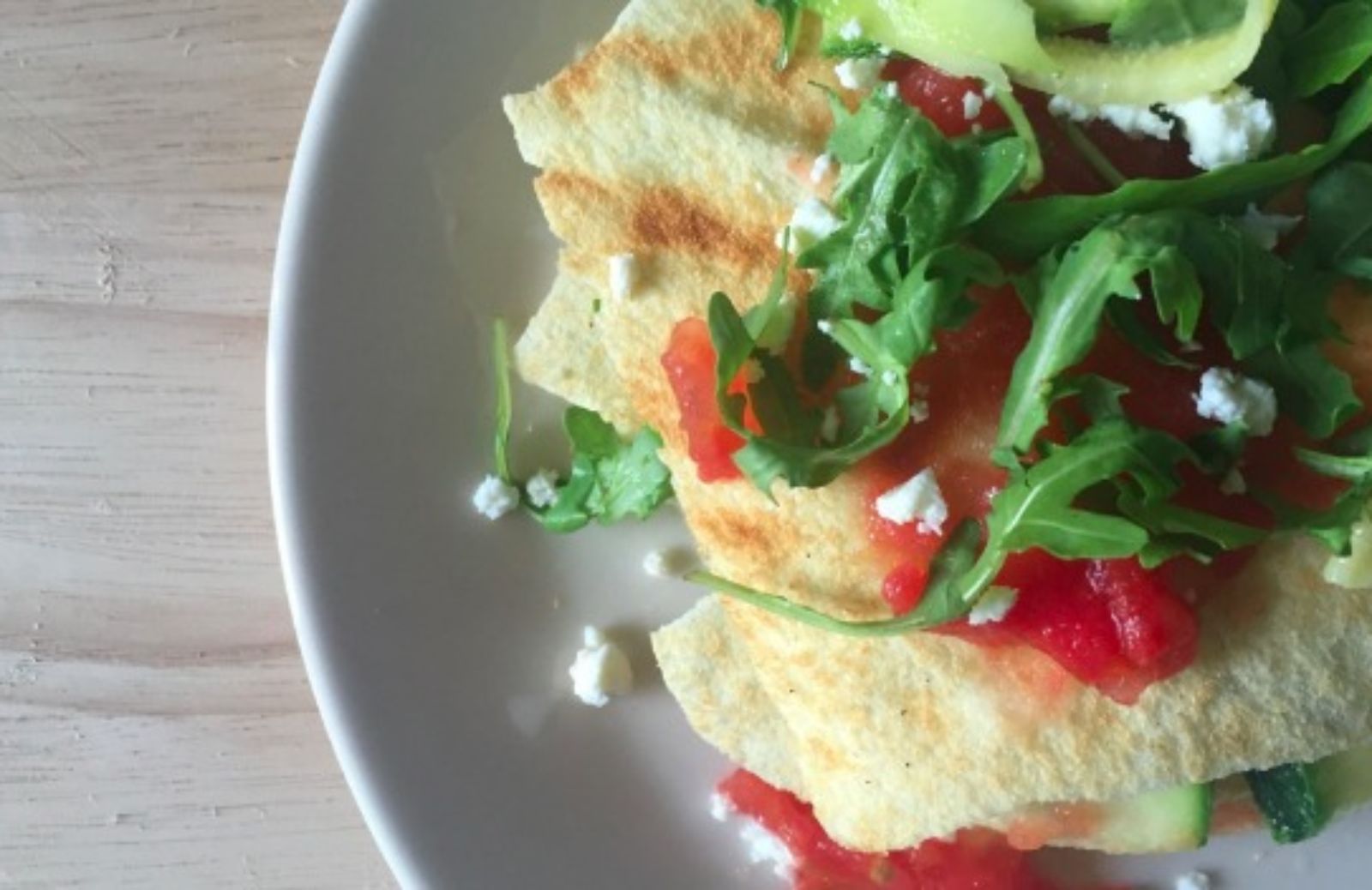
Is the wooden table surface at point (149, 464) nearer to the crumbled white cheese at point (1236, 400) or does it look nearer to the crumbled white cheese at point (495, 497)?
the crumbled white cheese at point (495, 497)

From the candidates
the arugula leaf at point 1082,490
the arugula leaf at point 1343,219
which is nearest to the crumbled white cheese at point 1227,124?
the arugula leaf at point 1343,219

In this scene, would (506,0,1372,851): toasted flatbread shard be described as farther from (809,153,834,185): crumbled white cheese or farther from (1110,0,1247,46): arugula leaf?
(1110,0,1247,46): arugula leaf

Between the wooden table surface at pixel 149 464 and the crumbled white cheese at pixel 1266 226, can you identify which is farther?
the wooden table surface at pixel 149 464

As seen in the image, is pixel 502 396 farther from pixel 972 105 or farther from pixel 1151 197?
pixel 1151 197

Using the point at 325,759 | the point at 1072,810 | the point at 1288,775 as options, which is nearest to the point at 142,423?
the point at 325,759

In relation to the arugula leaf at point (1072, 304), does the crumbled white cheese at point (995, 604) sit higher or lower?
lower

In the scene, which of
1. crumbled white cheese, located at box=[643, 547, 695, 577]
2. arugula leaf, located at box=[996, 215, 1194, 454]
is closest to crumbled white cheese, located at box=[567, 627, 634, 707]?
crumbled white cheese, located at box=[643, 547, 695, 577]
